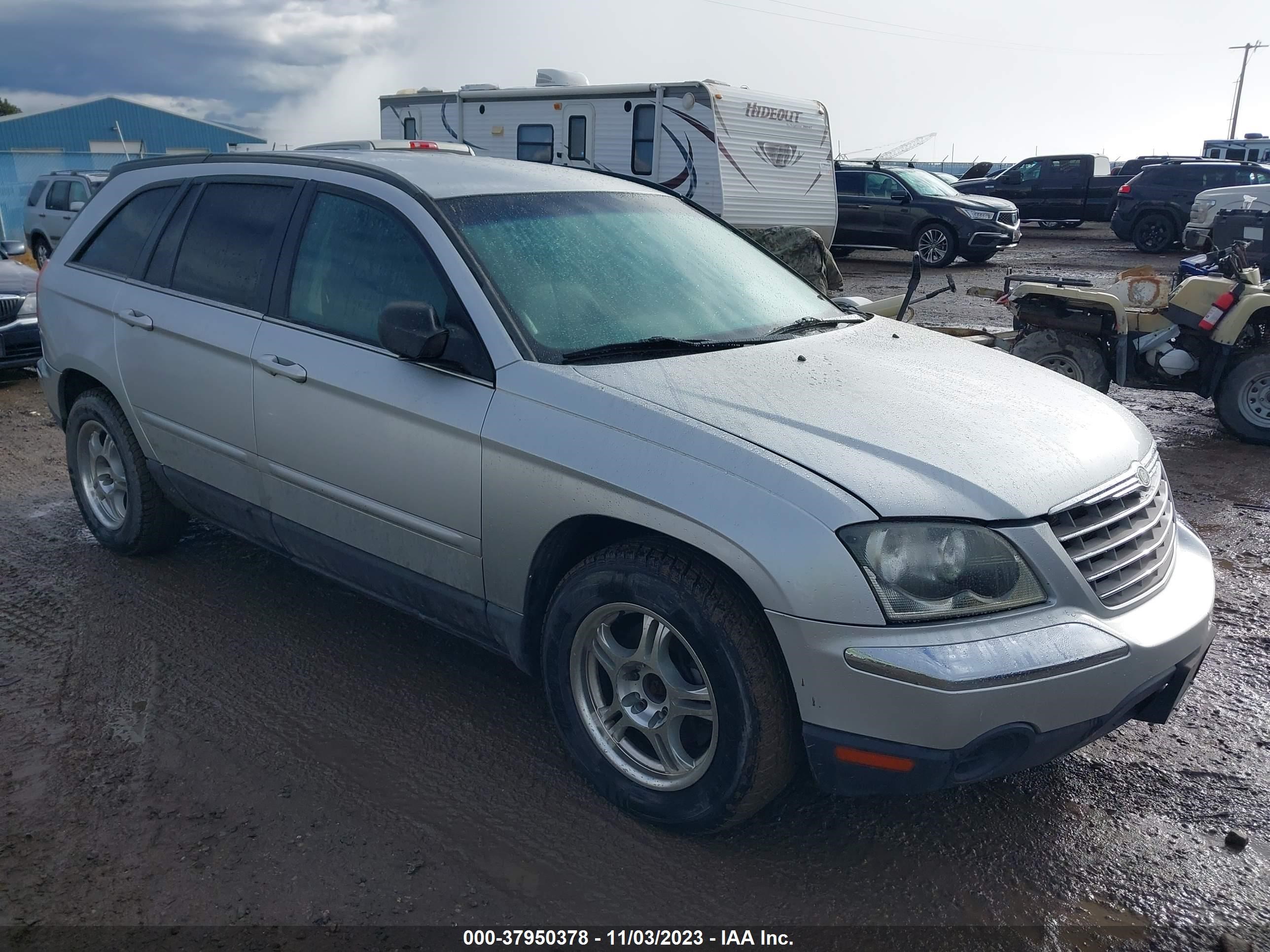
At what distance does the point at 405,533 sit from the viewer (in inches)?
133

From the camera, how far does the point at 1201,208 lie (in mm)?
17078

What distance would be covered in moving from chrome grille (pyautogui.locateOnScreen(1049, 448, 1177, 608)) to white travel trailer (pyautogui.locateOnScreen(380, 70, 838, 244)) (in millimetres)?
10916

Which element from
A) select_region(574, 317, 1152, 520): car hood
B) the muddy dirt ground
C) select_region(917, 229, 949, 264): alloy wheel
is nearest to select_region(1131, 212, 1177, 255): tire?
select_region(917, 229, 949, 264): alloy wheel

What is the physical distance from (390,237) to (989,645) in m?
2.31

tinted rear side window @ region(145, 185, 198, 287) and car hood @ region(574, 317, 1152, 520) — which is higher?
tinted rear side window @ region(145, 185, 198, 287)

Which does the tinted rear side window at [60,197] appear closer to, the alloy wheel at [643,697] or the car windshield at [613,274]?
the car windshield at [613,274]

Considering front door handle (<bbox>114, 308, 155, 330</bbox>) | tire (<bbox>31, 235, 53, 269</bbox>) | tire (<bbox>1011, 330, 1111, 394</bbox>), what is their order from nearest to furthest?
front door handle (<bbox>114, 308, 155, 330</bbox>)
tire (<bbox>1011, 330, 1111, 394</bbox>)
tire (<bbox>31, 235, 53, 269</bbox>)

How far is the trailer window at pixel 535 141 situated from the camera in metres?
16.0

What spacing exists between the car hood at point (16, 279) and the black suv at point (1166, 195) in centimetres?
1871

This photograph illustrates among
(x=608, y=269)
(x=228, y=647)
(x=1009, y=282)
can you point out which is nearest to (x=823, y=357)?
(x=608, y=269)

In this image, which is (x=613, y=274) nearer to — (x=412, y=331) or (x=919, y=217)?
(x=412, y=331)

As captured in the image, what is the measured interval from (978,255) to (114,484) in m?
16.9

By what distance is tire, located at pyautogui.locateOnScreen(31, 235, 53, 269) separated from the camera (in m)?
18.1

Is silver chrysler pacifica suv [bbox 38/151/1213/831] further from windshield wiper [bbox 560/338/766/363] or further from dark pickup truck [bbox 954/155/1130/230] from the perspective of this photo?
dark pickup truck [bbox 954/155/1130/230]
